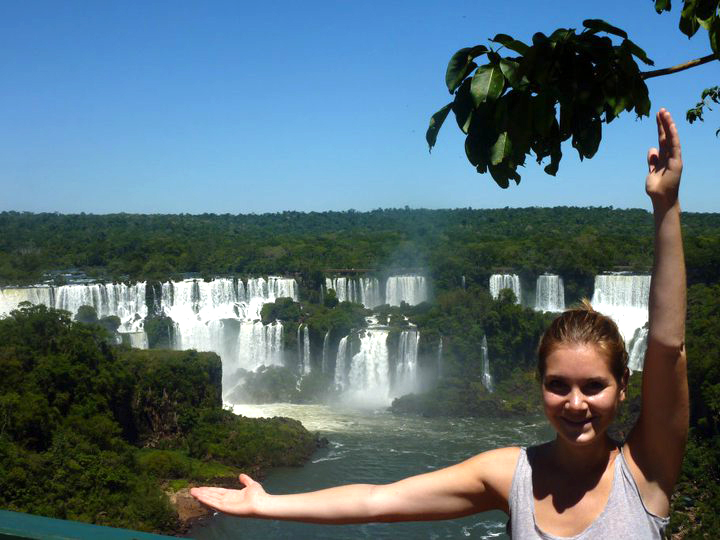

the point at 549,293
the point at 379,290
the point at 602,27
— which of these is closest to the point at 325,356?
the point at 379,290

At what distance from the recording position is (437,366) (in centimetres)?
2552

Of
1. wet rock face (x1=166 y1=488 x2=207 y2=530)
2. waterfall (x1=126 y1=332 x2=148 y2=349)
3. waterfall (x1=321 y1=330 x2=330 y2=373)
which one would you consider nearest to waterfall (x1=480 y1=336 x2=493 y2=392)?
waterfall (x1=321 y1=330 x2=330 y2=373)

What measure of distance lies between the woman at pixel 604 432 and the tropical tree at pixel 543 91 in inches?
14.9

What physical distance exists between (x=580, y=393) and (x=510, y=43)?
68 centimetres

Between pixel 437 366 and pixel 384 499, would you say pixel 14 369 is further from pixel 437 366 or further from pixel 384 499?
pixel 384 499

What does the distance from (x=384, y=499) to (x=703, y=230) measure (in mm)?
37239

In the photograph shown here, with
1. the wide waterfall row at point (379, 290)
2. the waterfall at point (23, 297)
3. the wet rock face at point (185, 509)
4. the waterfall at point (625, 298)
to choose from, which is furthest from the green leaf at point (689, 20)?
the wide waterfall row at point (379, 290)

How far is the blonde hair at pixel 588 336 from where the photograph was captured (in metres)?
1.20

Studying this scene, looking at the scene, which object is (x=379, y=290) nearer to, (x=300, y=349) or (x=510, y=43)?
(x=300, y=349)

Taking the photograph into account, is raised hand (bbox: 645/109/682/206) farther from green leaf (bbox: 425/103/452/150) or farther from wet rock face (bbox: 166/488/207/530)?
wet rock face (bbox: 166/488/207/530)

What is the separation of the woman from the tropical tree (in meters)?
0.38

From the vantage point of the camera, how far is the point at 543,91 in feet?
5.02

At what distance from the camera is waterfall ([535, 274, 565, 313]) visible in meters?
27.3

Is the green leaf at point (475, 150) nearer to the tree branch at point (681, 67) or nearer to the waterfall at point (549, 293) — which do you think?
the tree branch at point (681, 67)
